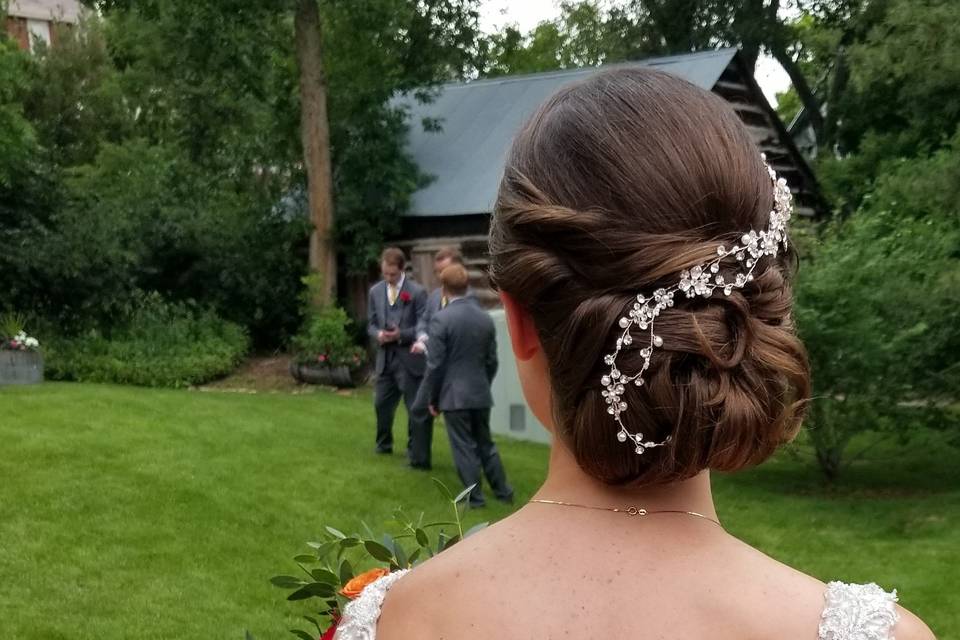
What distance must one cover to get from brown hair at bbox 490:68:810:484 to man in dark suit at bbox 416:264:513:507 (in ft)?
24.4

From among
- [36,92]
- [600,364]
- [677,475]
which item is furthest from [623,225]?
[36,92]

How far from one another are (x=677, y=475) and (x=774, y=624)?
0.20m

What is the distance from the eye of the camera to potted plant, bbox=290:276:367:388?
1745cm

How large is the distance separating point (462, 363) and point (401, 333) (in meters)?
1.34

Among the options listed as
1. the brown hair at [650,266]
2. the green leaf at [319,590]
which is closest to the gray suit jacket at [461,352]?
the green leaf at [319,590]

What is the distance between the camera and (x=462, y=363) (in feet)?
29.0

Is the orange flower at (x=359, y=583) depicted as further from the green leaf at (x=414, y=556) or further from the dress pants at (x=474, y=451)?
the dress pants at (x=474, y=451)

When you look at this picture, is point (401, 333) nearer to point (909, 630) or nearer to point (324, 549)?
point (324, 549)

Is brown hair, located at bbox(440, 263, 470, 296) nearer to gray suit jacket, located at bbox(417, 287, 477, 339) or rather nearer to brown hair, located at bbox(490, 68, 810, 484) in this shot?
gray suit jacket, located at bbox(417, 287, 477, 339)

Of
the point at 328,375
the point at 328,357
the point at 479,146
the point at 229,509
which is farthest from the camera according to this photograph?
the point at 479,146

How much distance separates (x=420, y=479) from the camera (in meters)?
9.80

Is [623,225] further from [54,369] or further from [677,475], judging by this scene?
[54,369]

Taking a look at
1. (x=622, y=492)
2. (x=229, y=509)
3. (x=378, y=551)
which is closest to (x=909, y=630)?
(x=622, y=492)

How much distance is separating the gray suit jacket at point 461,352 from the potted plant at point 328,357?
8.69m
